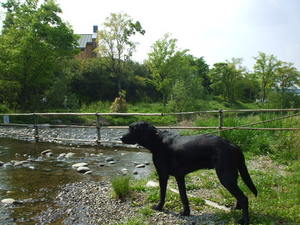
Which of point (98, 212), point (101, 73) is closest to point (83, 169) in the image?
point (98, 212)

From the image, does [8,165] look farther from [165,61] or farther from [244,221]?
[165,61]

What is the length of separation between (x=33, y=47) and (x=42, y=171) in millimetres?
14982

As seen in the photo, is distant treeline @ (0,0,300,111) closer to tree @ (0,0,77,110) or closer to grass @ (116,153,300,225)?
tree @ (0,0,77,110)

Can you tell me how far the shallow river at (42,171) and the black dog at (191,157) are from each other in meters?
2.14

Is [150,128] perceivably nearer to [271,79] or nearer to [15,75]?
[15,75]

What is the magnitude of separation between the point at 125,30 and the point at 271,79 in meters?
30.4

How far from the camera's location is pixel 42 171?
23.8 feet

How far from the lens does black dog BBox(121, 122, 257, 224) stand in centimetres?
339

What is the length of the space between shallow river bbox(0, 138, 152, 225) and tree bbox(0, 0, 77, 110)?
32.8 ft

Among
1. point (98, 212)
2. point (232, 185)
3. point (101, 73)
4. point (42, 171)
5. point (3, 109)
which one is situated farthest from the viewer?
point (101, 73)

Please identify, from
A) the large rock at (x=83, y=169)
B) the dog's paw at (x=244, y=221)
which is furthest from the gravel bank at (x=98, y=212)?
the large rock at (x=83, y=169)

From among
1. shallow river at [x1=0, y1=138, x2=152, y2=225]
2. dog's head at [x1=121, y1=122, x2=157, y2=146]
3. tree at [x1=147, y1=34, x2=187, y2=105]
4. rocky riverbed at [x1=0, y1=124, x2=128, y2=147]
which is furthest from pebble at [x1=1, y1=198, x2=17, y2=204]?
tree at [x1=147, y1=34, x2=187, y2=105]

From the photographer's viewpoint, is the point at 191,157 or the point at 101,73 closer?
the point at 191,157

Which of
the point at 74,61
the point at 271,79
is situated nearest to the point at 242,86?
the point at 271,79
